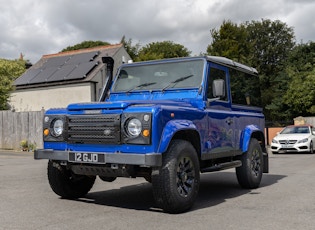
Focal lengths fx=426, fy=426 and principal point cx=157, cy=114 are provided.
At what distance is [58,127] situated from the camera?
6.50 meters

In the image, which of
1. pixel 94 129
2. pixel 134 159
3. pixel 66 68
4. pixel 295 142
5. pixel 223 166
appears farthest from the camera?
pixel 66 68

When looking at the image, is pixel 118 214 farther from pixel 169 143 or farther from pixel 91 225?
pixel 169 143

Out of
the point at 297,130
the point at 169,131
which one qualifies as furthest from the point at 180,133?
the point at 297,130

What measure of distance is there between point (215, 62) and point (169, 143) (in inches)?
94.7

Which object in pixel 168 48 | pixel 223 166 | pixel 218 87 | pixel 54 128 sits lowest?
pixel 223 166

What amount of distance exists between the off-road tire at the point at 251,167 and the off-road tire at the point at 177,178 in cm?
225

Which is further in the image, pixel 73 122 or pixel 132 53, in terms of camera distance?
pixel 132 53

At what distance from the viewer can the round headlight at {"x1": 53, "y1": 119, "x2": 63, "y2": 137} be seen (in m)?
6.46

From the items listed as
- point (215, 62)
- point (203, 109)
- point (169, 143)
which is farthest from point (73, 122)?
point (215, 62)

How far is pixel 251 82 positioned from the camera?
9406 millimetres

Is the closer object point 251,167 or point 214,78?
point 214,78

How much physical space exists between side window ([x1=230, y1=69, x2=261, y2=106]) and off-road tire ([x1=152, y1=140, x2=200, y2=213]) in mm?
2418

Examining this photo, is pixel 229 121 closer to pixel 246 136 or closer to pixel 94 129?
pixel 246 136

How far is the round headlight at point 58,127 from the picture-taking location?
254 inches
